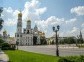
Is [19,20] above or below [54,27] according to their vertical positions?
above

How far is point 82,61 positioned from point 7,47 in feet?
133

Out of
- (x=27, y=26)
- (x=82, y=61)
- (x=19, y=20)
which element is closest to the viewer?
(x=82, y=61)

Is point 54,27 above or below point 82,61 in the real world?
above

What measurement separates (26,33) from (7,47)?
6595cm

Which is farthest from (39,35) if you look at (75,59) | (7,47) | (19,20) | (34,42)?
(75,59)

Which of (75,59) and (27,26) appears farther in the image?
(27,26)

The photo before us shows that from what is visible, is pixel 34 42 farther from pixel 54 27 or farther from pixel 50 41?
pixel 54 27

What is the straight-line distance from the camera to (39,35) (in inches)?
4697

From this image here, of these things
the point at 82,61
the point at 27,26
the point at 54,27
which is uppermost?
the point at 27,26

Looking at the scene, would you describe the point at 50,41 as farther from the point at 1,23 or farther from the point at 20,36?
the point at 1,23

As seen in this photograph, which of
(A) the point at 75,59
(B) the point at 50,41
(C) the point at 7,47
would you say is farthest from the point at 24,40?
(A) the point at 75,59

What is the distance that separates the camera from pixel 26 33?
115750 millimetres

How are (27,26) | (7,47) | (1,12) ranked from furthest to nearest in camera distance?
(27,26)
(7,47)
(1,12)

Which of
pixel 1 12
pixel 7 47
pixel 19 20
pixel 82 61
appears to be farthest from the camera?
pixel 19 20
